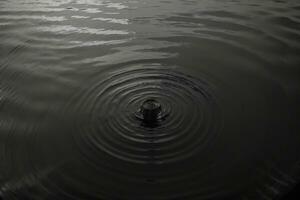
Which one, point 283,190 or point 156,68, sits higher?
point 156,68

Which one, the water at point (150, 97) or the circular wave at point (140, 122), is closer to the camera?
the water at point (150, 97)

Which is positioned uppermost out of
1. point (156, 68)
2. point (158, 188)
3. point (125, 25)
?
point (125, 25)

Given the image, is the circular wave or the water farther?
the circular wave

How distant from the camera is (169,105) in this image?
3.30 meters

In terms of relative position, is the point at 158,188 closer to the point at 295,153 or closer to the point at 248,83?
the point at 295,153

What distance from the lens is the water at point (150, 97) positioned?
272cm

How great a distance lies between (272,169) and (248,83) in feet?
3.48

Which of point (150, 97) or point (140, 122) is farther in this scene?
point (150, 97)

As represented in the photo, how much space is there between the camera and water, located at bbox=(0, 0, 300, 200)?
2717 millimetres

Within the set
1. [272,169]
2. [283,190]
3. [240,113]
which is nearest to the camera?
[283,190]

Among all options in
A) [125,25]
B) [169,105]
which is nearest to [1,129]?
[169,105]

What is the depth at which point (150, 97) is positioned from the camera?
3.38 m

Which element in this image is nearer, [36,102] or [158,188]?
[158,188]

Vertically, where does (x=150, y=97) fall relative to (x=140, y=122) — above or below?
above
